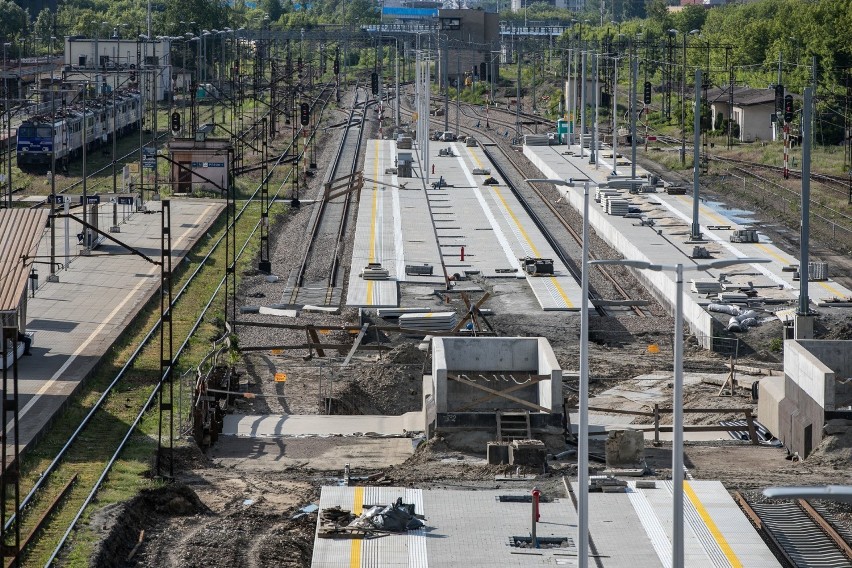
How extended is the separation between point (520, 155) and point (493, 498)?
61094 mm

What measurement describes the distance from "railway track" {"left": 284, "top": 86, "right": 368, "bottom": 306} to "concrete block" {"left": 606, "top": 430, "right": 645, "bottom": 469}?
16.3m

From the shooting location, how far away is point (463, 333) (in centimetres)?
3528

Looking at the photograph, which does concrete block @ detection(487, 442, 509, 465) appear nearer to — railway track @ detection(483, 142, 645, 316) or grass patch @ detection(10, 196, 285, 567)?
grass patch @ detection(10, 196, 285, 567)

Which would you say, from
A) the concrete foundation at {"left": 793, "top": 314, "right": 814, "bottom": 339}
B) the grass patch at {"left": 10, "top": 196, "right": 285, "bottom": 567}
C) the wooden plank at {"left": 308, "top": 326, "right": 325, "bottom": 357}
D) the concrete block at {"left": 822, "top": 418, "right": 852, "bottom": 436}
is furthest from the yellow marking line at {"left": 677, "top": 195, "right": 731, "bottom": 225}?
the concrete block at {"left": 822, "top": 418, "right": 852, "bottom": 436}

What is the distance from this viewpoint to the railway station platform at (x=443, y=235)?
41969mm

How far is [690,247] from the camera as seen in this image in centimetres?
4741

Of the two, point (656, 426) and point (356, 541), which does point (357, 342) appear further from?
point (356, 541)

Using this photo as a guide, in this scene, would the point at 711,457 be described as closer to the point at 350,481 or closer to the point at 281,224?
the point at 350,481

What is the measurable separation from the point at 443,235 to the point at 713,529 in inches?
1287

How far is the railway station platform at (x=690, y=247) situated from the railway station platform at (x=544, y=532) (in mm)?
9764

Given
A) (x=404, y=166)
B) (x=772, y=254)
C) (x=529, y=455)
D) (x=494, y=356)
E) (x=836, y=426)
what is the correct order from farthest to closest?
(x=404, y=166), (x=772, y=254), (x=494, y=356), (x=836, y=426), (x=529, y=455)

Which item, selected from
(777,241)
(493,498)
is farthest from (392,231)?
(493,498)

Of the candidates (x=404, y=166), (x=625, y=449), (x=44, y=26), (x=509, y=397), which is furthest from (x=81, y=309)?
(x=44, y=26)

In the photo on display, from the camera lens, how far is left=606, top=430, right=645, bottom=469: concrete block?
24.2m
